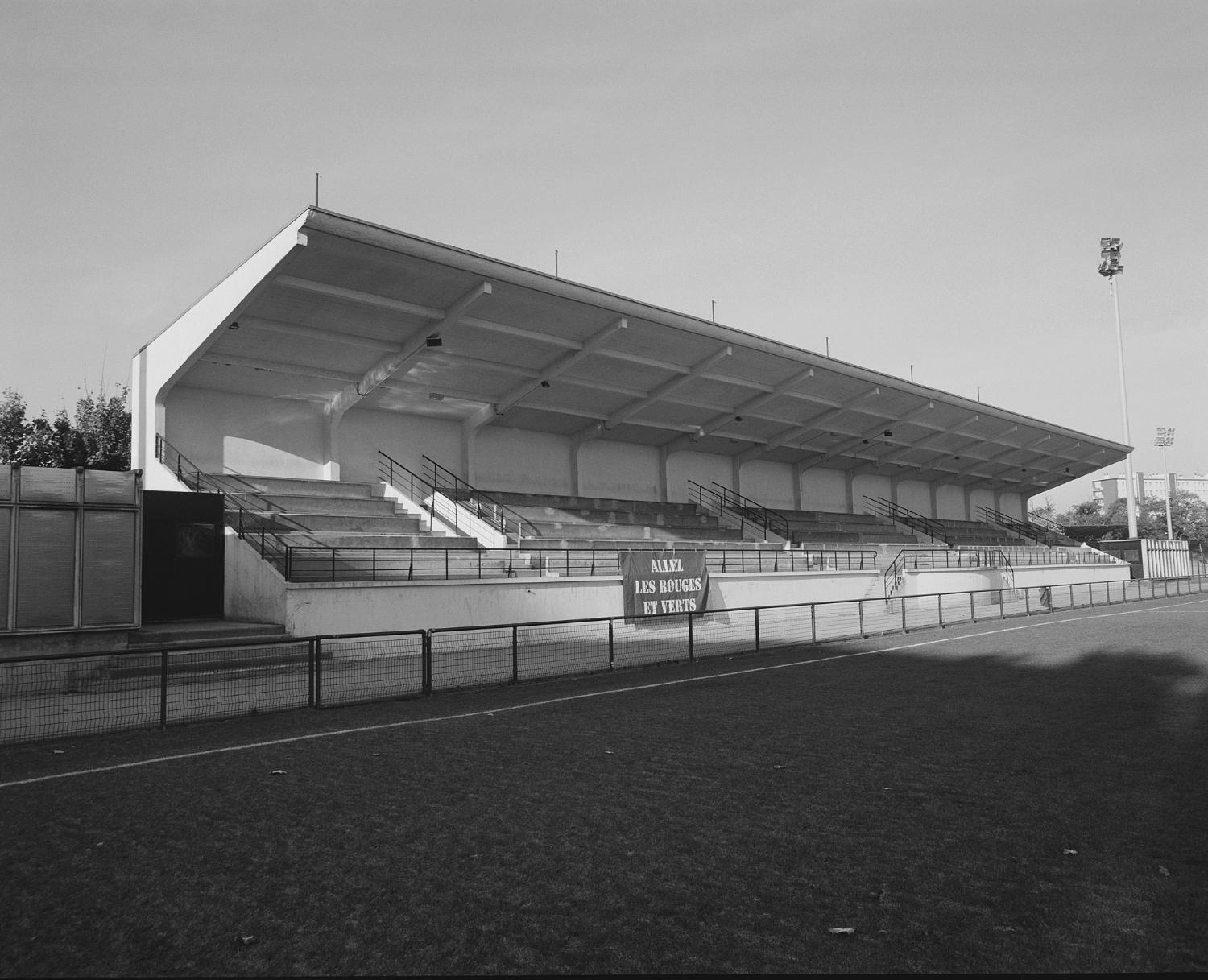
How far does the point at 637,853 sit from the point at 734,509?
35093 mm

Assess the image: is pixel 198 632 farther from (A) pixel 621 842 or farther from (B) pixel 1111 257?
(B) pixel 1111 257

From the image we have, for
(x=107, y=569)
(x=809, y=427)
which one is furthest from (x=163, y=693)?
(x=809, y=427)

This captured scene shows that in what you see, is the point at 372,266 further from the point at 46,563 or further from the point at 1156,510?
the point at 1156,510

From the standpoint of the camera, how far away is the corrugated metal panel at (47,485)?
13.9m

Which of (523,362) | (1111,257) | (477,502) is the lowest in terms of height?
(477,502)

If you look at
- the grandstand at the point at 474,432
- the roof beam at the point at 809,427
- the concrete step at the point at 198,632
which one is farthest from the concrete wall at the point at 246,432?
the roof beam at the point at 809,427

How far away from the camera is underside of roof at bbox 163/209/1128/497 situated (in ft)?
72.4

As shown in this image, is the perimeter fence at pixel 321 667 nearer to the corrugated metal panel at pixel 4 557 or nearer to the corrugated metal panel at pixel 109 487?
the corrugated metal panel at pixel 4 557

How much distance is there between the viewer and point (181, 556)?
20188 mm

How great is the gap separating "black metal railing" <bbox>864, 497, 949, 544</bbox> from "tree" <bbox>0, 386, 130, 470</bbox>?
37868mm

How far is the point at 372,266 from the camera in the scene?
21.5 meters

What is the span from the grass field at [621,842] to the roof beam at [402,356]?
1553cm

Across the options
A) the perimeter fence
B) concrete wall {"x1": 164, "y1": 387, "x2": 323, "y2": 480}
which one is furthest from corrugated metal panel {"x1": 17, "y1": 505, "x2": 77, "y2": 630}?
concrete wall {"x1": 164, "y1": 387, "x2": 323, "y2": 480}

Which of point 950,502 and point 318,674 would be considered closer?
point 318,674
